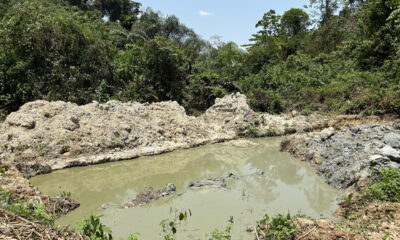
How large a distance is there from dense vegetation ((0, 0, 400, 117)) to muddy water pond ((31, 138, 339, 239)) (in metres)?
6.04

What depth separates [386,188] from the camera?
16.5 feet

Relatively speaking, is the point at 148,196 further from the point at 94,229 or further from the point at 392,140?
the point at 392,140

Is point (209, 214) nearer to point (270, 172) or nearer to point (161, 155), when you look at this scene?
point (270, 172)

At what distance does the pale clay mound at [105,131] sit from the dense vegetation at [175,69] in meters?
3.09

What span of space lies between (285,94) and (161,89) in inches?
266

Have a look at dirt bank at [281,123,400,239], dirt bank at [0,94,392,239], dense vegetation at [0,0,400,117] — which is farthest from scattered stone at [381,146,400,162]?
dense vegetation at [0,0,400,117]

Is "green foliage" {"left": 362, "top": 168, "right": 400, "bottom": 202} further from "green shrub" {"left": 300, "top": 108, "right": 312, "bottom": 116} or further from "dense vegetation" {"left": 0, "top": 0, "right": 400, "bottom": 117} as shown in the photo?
"green shrub" {"left": 300, "top": 108, "right": 312, "bottom": 116}

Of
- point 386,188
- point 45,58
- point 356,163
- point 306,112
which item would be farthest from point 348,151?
point 45,58

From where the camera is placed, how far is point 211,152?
32.1 feet

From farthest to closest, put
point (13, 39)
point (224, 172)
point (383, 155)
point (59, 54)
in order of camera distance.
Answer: point (59, 54)
point (13, 39)
point (224, 172)
point (383, 155)

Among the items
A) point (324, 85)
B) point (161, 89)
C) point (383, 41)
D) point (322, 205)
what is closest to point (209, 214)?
point (322, 205)

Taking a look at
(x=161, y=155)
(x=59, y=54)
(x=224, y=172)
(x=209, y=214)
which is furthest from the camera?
(x=59, y=54)

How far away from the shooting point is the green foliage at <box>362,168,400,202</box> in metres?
4.94

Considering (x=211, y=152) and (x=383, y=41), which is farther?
(x=383, y=41)
